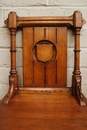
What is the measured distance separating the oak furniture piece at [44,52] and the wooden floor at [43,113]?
0.08 m

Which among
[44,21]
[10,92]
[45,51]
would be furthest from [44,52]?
[10,92]

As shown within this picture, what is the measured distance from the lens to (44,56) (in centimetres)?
90

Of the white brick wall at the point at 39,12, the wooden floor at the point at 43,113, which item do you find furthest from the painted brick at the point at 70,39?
the wooden floor at the point at 43,113

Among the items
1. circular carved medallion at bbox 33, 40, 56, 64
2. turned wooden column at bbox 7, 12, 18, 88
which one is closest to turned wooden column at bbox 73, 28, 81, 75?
circular carved medallion at bbox 33, 40, 56, 64

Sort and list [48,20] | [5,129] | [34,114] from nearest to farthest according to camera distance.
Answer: [5,129] → [34,114] → [48,20]

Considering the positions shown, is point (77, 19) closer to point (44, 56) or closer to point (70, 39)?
point (70, 39)

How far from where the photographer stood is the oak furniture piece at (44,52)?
866 millimetres

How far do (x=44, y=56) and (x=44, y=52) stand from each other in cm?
2

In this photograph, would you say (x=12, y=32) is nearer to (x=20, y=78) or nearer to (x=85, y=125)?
(x=20, y=78)

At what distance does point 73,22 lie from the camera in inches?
34.0

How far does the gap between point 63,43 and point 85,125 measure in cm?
48

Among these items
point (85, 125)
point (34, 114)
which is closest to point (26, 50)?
point (34, 114)

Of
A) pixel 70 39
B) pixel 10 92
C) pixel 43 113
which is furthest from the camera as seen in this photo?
pixel 70 39

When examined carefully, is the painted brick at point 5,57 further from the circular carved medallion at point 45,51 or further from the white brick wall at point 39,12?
the circular carved medallion at point 45,51
